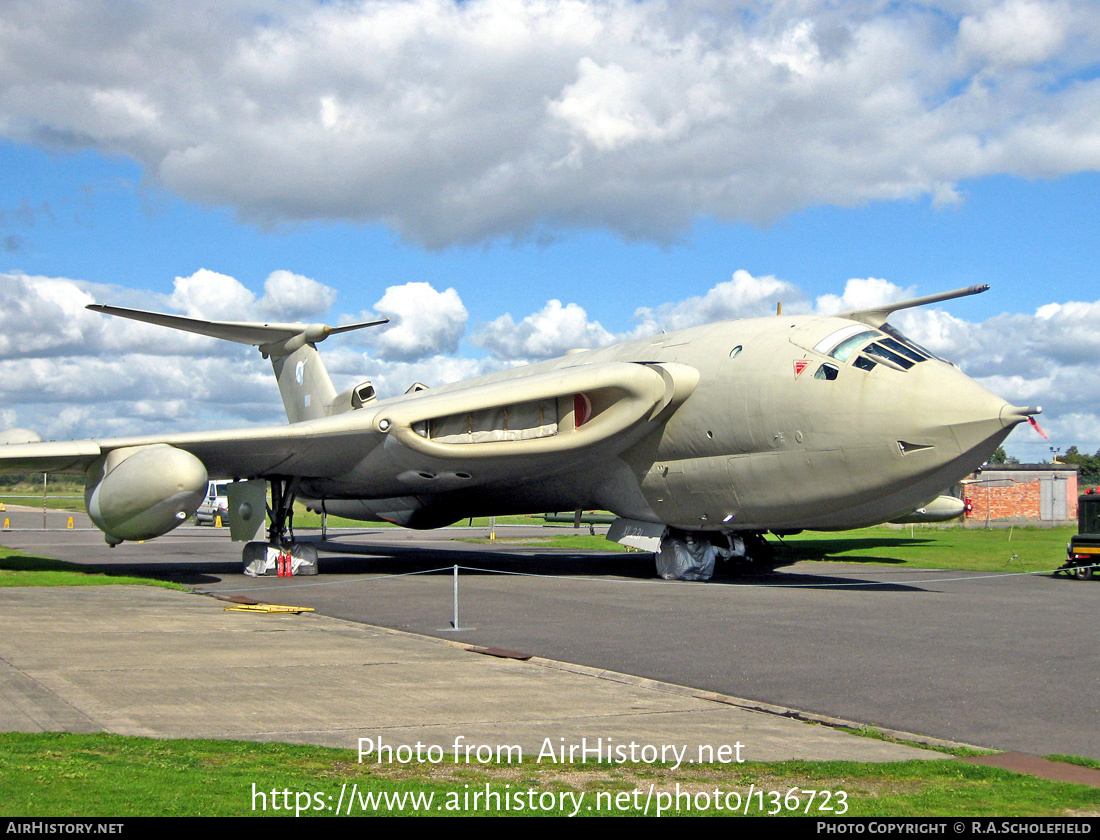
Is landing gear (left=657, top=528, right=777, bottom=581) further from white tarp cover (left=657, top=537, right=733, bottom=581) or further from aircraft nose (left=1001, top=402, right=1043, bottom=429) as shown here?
aircraft nose (left=1001, top=402, right=1043, bottom=429)

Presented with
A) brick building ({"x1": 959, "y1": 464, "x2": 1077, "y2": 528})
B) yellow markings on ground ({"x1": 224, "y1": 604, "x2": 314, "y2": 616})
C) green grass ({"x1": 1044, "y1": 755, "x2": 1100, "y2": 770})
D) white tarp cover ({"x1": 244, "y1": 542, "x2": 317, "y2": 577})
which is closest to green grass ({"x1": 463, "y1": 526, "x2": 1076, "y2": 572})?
white tarp cover ({"x1": 244, "y1": 542, "x2": 317, "y2": 577})

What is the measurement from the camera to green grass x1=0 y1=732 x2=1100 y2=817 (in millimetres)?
4844

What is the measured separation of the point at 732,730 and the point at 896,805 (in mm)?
2164

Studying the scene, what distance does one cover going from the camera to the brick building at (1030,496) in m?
53.0

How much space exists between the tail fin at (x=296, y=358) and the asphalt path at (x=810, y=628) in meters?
5.10

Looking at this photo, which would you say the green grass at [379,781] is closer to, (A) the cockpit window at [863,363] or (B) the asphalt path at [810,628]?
(B) the asphalt path at [810,628]

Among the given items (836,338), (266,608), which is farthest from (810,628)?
(266,608)

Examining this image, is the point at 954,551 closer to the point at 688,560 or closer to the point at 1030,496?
the point at 688,560

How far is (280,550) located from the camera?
70.7ft

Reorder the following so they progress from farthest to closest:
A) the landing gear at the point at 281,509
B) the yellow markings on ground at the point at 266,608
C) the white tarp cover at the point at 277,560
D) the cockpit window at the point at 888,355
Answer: the landing gear at the point at 281,509, the white tarp cover at the point at 277,560, the cockpit window at the point at 888,355, the yellow markings on ground at the point at 266,608

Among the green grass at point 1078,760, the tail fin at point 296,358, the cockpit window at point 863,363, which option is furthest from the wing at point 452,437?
the green grass at point 1078,760

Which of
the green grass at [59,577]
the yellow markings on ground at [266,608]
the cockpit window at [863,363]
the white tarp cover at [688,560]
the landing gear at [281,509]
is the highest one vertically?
the cockpit window at [863,363]
